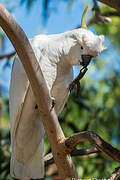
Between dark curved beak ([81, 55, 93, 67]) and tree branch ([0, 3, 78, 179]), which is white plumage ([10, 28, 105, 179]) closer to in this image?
dark curved beak ([81, 55, 93, 67])

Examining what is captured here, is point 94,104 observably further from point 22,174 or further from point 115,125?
point 22,174

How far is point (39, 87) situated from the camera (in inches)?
72.6

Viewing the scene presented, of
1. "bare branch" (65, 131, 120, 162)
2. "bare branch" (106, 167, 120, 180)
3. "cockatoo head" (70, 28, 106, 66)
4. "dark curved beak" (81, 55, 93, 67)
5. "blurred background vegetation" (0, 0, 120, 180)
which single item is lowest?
"blurred background vegetation" (0, 0, 120, 180)

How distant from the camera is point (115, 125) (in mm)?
4719

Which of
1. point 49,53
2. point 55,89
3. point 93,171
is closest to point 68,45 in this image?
point 49,53

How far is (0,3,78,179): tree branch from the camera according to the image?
1716mm

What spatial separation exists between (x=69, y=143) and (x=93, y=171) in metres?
1.93

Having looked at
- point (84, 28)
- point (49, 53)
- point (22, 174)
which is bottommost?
point (22, 174)

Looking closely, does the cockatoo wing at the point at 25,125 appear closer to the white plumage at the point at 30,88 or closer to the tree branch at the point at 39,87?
the white plumage at the point at 30,88

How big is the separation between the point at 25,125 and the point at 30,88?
11.5 inches

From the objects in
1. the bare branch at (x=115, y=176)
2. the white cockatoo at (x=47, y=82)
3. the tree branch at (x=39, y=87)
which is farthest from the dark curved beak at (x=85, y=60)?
the bare branch at (x=115, y=176)

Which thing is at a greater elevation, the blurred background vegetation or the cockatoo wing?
the cockatoo wing

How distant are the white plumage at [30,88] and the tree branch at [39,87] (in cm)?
37

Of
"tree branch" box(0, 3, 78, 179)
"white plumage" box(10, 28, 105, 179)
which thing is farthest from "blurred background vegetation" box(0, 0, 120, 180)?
"tree branch" box(0, 3, 78, 179)
